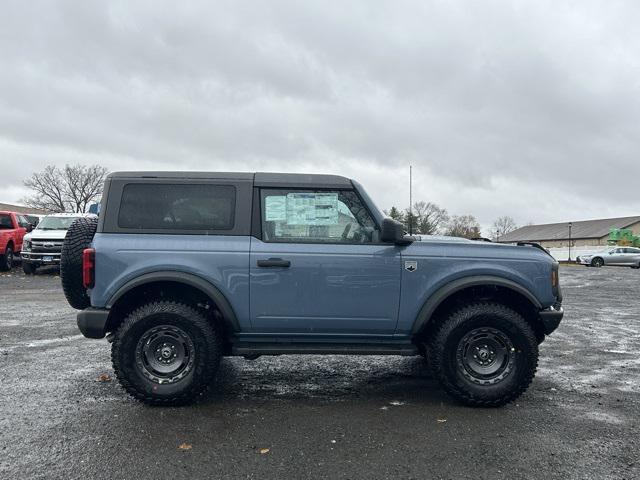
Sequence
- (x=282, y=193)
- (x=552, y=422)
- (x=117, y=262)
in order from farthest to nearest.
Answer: (x=282, y=193) → (x=117, y=262) → (x=552, y=422)

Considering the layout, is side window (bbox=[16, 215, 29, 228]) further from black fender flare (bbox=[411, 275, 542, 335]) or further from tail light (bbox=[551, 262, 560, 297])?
tail light (bbox=[551, 262, 560, 297])

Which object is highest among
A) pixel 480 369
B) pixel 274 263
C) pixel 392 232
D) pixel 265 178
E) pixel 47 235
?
pixel 265 178

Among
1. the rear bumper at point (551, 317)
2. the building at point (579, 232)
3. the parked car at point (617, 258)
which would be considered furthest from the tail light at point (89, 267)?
the building at point (579, 232)

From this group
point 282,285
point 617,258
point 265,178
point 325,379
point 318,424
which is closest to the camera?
point 318,424

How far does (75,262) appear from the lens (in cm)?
432

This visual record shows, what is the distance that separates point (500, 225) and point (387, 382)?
120132mm

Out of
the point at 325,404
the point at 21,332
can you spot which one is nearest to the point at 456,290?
the point at 325,404

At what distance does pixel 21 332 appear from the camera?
719 centimetres

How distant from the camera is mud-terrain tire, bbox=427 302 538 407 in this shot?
4121 mm

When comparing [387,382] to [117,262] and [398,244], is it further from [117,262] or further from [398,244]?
[117,262]

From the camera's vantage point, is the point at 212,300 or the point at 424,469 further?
the point at 212,300

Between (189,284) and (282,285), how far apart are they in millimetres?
785

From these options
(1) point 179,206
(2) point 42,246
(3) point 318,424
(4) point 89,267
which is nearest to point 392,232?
(3) point 318,424

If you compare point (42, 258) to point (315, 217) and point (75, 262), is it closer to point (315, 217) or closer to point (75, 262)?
Result: point (75, 262)
